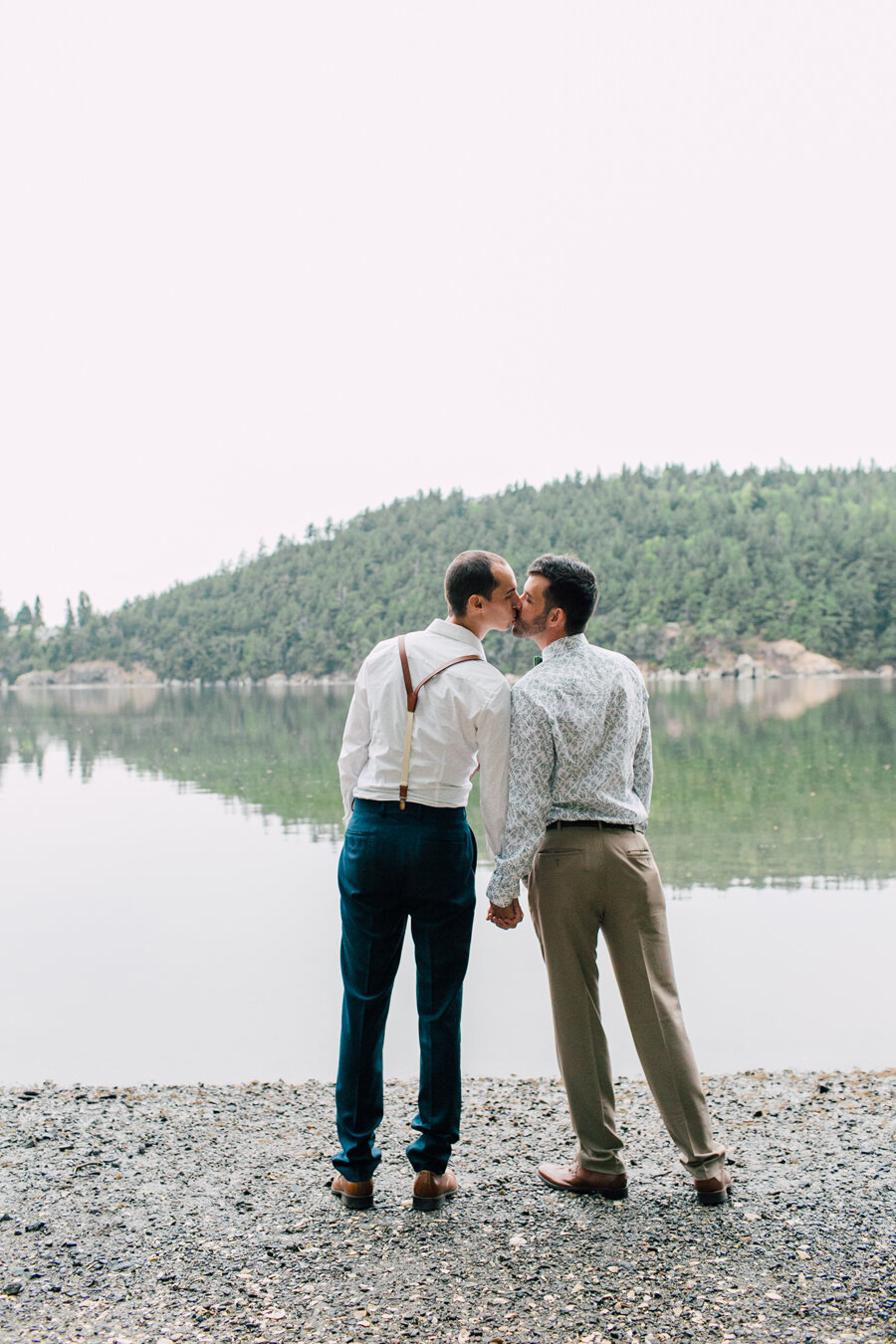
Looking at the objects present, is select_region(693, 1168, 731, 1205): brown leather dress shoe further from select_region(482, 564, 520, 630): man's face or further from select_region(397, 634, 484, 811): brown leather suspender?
select_region(482, 564, 520, 630): man's face

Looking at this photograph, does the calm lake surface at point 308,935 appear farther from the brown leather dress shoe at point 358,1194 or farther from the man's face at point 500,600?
the man's face at point 500,600

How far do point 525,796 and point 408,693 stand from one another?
21.7 inches

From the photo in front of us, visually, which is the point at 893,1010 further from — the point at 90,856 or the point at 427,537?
the point at 427,537

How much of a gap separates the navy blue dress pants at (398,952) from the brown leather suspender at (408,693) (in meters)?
0.09

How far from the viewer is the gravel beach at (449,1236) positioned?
304 centimetres

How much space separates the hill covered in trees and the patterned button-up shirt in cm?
11339

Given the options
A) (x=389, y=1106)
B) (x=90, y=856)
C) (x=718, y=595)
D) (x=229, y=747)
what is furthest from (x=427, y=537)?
(x=389, y=1106)

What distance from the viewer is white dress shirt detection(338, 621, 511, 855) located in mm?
3754

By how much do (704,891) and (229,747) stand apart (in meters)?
27.0

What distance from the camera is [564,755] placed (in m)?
3.79

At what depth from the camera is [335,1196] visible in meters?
3.99

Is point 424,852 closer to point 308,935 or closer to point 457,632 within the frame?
point 457,632

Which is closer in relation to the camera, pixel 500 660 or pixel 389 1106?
pixel 389 1106

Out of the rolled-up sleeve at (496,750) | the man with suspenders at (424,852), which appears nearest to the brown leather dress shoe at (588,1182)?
the man with suspenders at (424,852)
